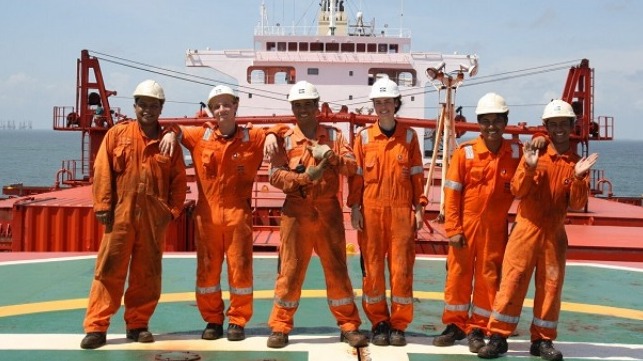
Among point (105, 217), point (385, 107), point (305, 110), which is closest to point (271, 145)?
point (305, 110)

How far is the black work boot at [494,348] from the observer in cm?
540

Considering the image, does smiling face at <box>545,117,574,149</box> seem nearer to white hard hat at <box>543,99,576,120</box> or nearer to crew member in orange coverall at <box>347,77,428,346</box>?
white hard hat at <box>543,99,576,120</box>

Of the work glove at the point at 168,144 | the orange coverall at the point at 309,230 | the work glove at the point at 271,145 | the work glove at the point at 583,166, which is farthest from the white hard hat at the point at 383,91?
the work glove at the point at 168,144

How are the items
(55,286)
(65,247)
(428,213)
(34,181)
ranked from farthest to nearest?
1. (34,181)
2. (428,213)
3. (65,247)
4. (55,286)

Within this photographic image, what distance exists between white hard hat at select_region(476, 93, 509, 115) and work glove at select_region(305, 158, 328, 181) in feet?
3.96

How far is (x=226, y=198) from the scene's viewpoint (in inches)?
226

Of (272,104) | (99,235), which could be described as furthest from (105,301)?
(272,104)

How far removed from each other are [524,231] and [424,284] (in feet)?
9.95

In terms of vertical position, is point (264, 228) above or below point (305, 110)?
below

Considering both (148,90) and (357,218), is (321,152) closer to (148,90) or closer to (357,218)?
(357,218)

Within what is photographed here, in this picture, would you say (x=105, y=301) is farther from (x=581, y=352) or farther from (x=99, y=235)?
(x=99, y=235)

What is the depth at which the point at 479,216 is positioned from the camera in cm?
554

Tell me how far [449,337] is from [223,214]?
1952 millimetres

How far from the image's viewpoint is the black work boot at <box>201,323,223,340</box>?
5.79 meters
